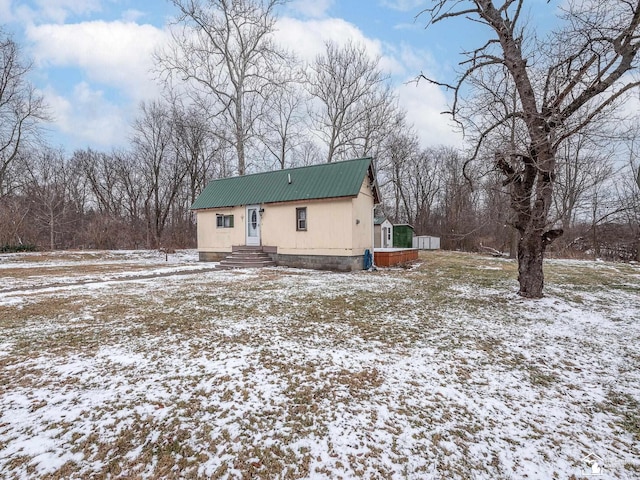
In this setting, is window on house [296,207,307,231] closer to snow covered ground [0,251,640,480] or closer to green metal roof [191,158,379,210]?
green metal roof [191,158,379,210]

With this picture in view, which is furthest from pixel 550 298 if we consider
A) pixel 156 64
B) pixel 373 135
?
pixel 156 64

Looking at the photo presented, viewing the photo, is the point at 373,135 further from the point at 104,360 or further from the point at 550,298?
the point at 104,360

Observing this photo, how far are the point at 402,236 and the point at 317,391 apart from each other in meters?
25.2

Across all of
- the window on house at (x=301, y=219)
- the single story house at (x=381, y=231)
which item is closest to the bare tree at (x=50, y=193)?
the window on house at (x=301, y=219)

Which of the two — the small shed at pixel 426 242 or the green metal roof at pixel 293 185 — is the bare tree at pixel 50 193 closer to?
the green metal roof at pixel 293 185

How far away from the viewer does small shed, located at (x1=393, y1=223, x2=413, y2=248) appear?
2686 cm

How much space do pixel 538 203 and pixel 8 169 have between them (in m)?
35.0

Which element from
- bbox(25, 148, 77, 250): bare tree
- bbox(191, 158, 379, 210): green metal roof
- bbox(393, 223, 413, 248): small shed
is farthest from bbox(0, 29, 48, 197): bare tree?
bbox(393, 223, 413, 248): small shed

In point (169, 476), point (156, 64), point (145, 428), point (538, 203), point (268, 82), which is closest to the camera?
point (169, 476)

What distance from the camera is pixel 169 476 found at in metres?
1.95

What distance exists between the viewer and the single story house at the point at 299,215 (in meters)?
12.2

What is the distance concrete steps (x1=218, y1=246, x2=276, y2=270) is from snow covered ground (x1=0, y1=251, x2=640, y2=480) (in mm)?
6916

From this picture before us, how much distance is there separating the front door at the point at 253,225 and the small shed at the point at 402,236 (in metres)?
16.0

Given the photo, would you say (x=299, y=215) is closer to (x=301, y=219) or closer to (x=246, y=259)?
(x=301, y=219)
